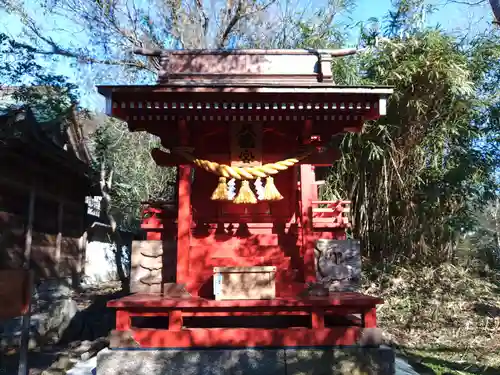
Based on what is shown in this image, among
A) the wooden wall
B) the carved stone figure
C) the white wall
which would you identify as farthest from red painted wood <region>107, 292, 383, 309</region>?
the white wall

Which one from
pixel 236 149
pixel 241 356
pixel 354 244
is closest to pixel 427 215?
pixel 354 244

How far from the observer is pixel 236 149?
5926mm

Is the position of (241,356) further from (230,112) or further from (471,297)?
(471,297)

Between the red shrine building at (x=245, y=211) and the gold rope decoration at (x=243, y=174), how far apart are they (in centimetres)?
2

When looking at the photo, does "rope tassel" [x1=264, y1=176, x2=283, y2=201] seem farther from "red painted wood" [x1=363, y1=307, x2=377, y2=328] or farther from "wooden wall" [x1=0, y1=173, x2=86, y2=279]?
"wooden wall" [x1=0, y1=173, x2=86, y2=279]

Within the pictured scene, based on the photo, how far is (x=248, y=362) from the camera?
15.8 ft

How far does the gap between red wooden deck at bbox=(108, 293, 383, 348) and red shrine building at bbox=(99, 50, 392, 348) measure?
1 centimetres

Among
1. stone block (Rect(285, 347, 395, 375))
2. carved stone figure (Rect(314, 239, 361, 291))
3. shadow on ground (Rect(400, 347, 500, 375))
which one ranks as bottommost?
shadow on ground (Rect(400, 347, 500, 375))

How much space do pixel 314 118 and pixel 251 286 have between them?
2556 mm

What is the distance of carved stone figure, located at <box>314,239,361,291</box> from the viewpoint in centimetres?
584

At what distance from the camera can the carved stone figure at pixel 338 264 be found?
5840 mm

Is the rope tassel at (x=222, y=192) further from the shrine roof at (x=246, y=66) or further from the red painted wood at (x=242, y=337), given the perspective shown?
the red painted wood at (x=242, y=337)

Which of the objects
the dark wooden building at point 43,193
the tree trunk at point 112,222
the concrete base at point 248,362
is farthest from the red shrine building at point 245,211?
the tree trunk at point 112,222

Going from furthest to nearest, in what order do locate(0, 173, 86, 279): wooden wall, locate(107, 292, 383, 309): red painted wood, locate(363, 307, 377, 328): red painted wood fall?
locate(0, 173, 86, 279): wooden wall < locate(363, 307, 377, 328): red painted wood < locate(107, 292, 383, 309): red painted wood
